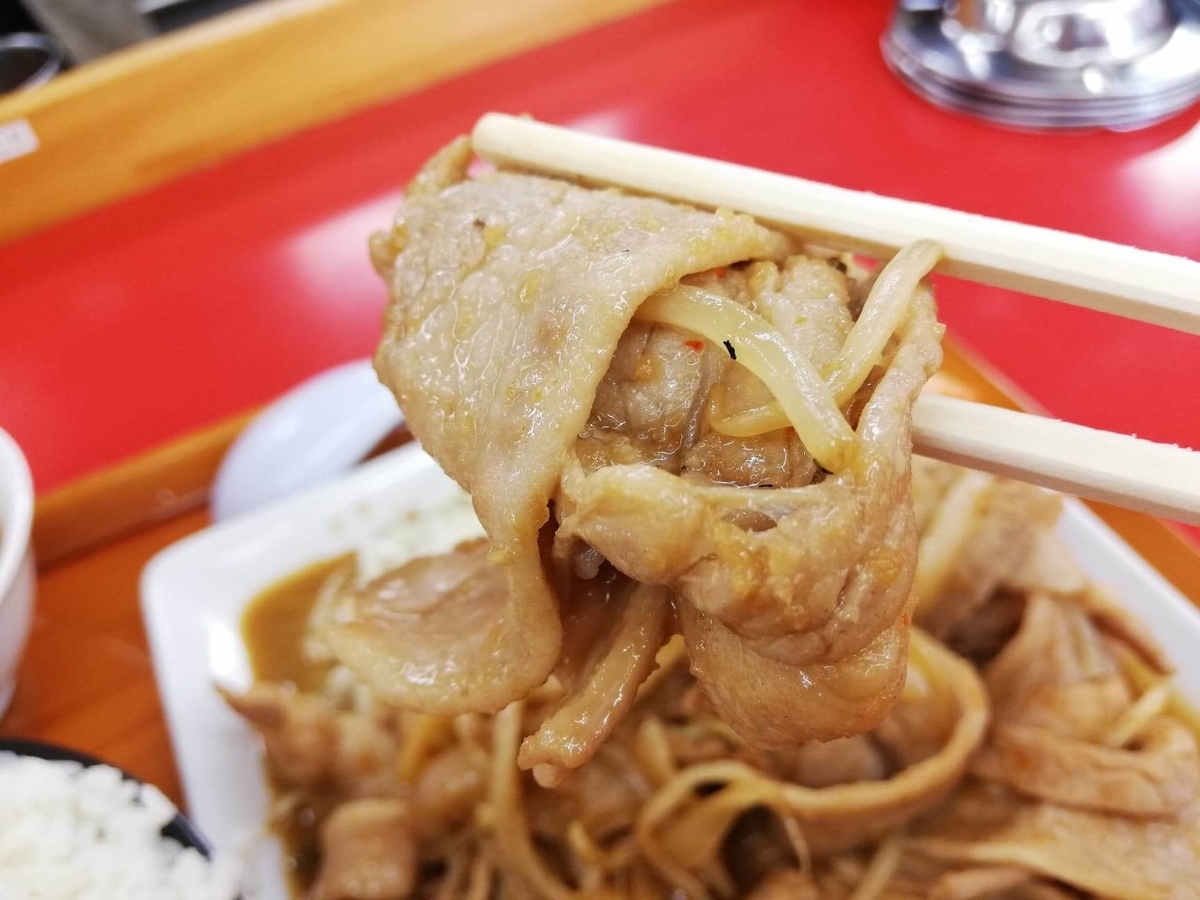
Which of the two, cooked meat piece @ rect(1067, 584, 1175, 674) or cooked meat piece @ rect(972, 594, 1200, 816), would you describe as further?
cooked meat piece @ rect(1067, 584, 1175, 674)

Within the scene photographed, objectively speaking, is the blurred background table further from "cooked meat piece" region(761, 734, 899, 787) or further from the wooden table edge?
"cooked meat piece" region(761, 734, 899, 787)

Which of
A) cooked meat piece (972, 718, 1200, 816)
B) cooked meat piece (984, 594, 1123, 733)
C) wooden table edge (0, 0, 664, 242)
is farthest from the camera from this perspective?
wooden table edge (0, 0, 664, 242)

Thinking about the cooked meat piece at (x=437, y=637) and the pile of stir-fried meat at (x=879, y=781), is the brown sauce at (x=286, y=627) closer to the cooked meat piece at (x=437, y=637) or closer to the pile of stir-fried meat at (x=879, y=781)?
the pile of stir-fried meat at (x=879, y=781)

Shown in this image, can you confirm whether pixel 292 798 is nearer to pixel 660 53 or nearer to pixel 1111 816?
pixel 1111 816

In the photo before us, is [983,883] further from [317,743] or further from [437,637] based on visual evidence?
[317,743]

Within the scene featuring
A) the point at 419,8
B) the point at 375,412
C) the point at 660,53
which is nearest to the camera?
the point at 375,412

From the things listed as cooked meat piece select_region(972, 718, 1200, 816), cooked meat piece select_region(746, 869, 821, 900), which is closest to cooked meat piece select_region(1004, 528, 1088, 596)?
cooked meat piece select_region(972, 718, 1200, 816)

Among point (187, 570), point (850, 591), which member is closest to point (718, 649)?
point (850, 591)
